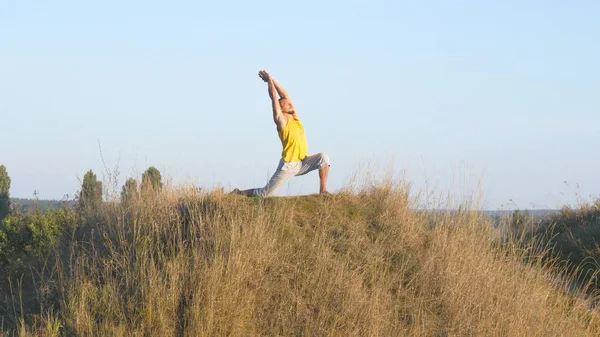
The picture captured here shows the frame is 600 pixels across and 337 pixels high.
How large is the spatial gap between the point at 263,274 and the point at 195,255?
2.82 ft

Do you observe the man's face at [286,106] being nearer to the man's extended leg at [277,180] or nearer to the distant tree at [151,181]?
the man's extended leg at [277,180]

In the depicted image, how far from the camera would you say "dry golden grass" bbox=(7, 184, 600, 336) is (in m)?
8.75

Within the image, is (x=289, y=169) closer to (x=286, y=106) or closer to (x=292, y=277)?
(x=286, y=106)

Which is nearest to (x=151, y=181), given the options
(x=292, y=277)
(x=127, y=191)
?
(x=127, y=191)

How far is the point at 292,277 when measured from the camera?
9508 mm

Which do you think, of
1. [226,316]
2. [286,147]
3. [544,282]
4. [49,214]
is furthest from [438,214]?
[49,214]

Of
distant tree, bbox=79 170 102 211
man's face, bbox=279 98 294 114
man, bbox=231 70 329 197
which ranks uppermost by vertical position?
man's face, bbox=279 98 294 114

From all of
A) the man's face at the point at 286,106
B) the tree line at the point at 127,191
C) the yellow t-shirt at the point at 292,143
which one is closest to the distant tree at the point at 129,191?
the tree line at the point at 127,191

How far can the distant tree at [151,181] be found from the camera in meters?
11.2

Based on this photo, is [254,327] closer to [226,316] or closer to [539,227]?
[226,316]

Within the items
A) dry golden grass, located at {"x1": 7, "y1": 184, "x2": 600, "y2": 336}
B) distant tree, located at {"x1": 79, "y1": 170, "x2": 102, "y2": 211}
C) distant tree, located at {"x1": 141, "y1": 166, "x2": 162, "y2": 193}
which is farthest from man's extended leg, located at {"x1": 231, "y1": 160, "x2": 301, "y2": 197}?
distant tree, located at {"x1": 79, "y1": 170, "x2": 102, "y2": 211}

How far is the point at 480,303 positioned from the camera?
31.9 feet

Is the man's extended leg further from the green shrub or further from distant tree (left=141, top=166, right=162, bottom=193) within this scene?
the green shrub

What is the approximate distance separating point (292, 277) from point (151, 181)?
3624mm
